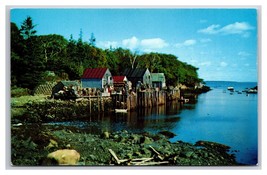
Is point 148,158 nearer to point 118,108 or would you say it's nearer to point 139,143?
point 139,143

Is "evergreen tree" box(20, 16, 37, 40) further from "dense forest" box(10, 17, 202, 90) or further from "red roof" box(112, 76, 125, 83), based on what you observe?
"red roof" box(112, 76, 125, 83)

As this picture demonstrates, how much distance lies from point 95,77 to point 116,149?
0.74m

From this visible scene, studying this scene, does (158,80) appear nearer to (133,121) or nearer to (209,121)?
(133,121)

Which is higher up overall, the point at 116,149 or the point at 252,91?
the point at 252,91

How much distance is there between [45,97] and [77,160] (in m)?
0.71

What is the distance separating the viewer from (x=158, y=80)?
4.30 meters

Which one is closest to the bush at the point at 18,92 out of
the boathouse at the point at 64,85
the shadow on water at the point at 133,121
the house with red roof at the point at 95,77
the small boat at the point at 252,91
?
the boathouse at the point at 64,85

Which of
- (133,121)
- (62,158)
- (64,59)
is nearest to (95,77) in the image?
(64,59)

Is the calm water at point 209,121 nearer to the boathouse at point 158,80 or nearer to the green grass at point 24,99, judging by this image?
the boathouse at point 158,80

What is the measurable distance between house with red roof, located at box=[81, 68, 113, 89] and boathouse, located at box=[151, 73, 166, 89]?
437 millimetres

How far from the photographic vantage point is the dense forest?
4059 mm

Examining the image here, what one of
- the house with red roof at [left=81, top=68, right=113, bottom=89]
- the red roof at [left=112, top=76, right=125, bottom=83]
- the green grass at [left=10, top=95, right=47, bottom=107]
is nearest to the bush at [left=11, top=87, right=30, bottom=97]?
the green grass at [left=10, top=95, right=47, bottom=107]

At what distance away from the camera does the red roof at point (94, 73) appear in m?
4.16
